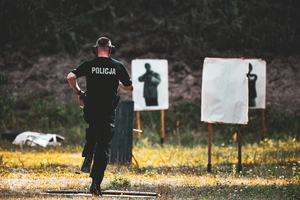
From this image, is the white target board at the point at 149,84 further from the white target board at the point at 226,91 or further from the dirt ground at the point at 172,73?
the white target board at the point at 226,91

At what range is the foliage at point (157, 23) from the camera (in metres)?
13.7

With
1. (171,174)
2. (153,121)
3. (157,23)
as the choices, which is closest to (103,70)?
(171,174)

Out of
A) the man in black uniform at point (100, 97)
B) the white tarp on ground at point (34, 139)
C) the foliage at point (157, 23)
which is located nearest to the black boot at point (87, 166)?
the man in black uniform at point (100, 97)

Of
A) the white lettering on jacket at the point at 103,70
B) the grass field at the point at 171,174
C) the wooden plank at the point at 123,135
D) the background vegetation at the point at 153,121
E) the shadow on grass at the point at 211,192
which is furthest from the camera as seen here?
the background vegetation at the point at 153,121

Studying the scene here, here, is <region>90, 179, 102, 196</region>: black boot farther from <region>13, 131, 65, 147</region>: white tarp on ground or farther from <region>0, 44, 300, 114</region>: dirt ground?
<region>0, 44, 300, 114</region>: dirt ground

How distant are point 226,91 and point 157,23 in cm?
783

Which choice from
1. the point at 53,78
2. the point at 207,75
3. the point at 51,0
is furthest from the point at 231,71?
the point at 51,0

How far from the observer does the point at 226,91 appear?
6535mm

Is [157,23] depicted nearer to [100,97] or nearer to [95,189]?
[100,97]

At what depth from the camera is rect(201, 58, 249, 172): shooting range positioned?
6445 millimetres

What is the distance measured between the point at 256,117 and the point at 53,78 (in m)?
7.02

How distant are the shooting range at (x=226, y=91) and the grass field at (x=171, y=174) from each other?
63 cm

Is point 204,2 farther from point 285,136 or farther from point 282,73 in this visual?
point 285,136

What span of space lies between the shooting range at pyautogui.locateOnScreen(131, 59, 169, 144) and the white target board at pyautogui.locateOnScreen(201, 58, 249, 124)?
13.0 ft
